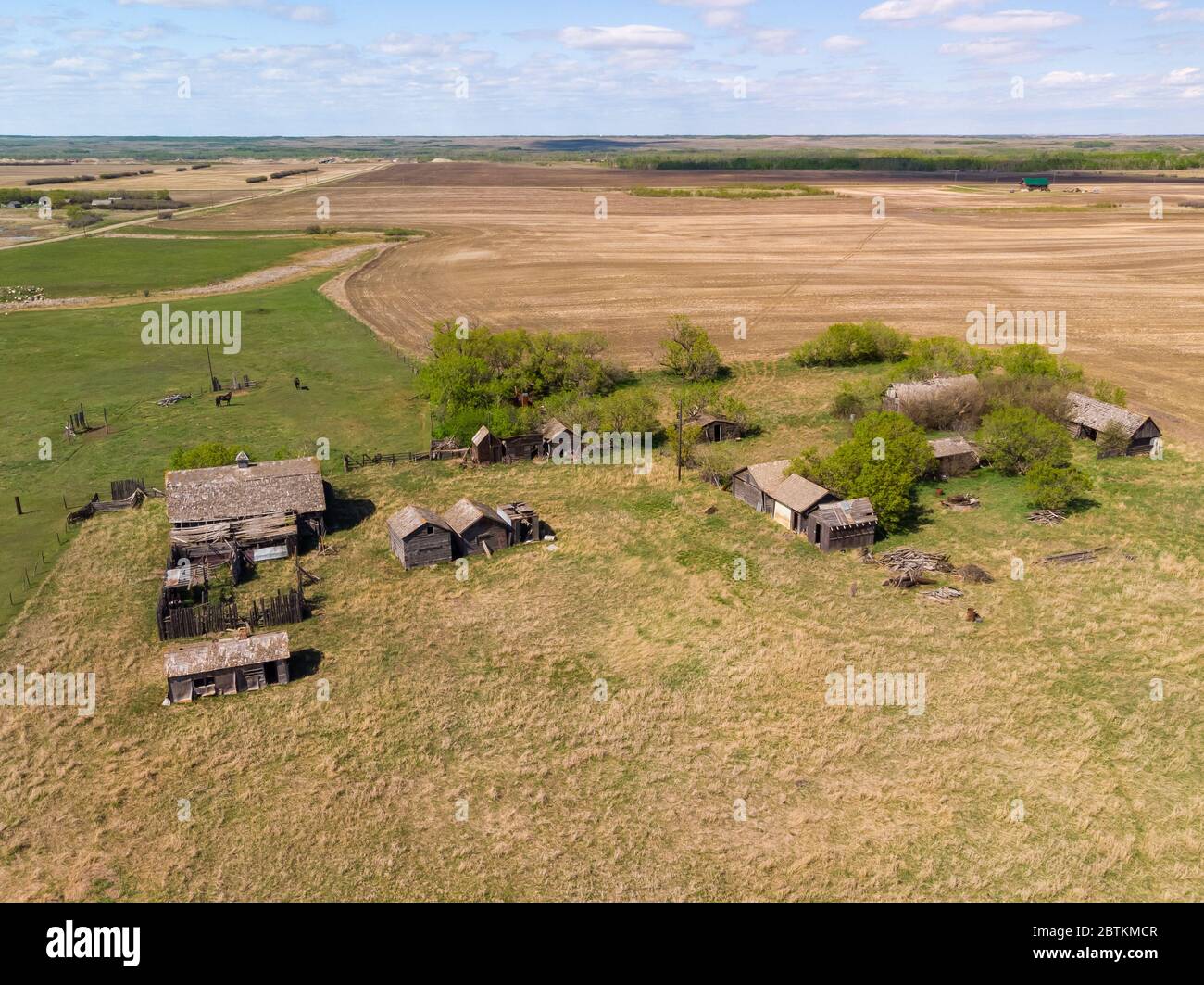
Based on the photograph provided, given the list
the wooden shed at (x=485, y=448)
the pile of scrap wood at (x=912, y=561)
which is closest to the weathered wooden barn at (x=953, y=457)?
the pile of scrap wood at (x=912, y=561)

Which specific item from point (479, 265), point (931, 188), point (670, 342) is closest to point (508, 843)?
point (670, 342)

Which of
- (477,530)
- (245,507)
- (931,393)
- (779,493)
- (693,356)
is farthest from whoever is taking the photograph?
(693,356)

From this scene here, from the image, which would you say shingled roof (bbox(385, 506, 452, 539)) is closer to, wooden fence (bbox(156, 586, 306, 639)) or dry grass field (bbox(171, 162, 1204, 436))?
wooden fence (bbox(156, 586, 306, 639))

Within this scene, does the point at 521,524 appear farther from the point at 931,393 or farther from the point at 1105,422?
the point at 1105,422

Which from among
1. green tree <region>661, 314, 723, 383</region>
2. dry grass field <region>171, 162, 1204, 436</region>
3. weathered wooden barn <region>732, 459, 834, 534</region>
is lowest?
weathered wooden barn <region>732, 459, 834, 534</region>

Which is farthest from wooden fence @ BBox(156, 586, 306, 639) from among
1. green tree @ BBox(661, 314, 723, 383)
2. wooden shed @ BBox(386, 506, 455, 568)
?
green tree @ BBox(661, 314, 723, 383)

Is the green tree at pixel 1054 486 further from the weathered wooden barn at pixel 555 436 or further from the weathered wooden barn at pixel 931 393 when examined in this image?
the weathered wooden barn at pixel 555 436

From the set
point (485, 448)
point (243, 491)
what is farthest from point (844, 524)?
point (243, 491)

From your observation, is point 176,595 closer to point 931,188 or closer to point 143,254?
point 143,254
